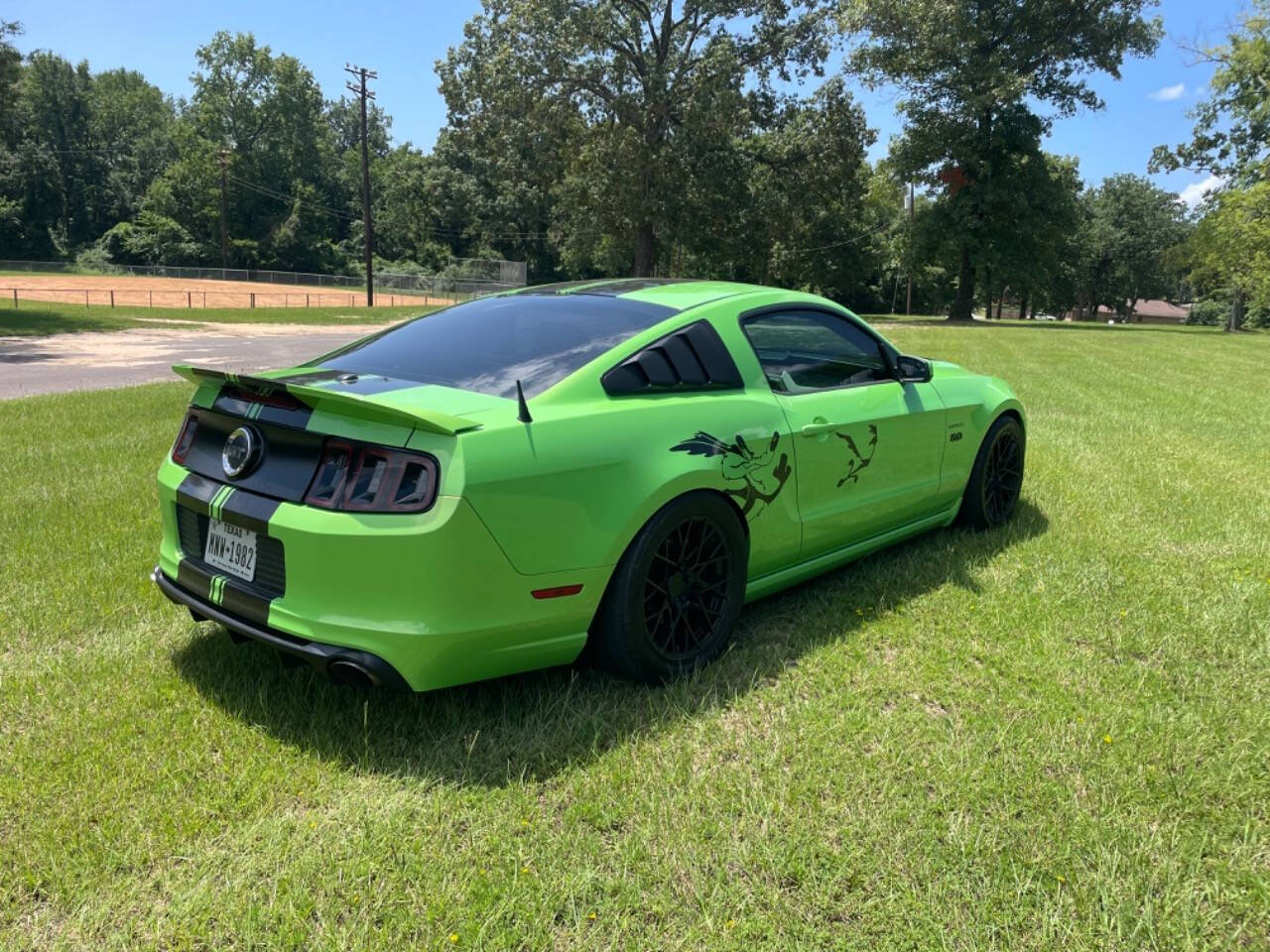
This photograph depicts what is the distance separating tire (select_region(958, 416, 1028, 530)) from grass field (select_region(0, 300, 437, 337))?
52.8ft

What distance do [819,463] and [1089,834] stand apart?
5.64 feet

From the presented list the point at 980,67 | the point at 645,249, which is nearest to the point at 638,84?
the point at 645,249

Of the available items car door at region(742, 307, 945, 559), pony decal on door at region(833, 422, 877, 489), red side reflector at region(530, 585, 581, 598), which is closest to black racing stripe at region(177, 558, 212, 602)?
red side reflector at region(530, 585, 581, 598)

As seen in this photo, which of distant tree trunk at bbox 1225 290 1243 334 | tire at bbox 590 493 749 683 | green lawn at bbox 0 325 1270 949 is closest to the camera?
green lawn at bbox 0 325 1270 949

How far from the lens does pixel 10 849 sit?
7.00 feet

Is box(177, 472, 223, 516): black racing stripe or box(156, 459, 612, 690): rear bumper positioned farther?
box(177, 472, 223, 516): black racing stripe

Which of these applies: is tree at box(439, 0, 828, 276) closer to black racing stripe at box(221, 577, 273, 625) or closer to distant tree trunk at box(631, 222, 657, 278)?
distant tree trunk at box(631, 222, 657, 278)

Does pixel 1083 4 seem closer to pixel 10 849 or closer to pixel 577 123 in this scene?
pixel 577 123

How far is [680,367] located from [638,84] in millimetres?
31383

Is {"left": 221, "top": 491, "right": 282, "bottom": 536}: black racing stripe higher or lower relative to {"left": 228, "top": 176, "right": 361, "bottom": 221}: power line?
lower

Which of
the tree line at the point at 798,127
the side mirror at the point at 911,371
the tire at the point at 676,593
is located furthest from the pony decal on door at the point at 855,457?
the tree line at the point at 798,127

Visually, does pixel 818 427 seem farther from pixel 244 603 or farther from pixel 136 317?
pixel 136 317

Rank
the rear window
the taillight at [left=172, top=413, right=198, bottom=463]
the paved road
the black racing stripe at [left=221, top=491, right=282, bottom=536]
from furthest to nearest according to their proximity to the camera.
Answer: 1. the paved road
2. the taillight at [left=172, top=413, right=198, bottom=463]
3. the rear window
4. the black racing stripe at [left=221, top=491, right=282, bottom=536]

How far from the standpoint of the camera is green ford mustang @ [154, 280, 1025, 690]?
2436 millimetres
